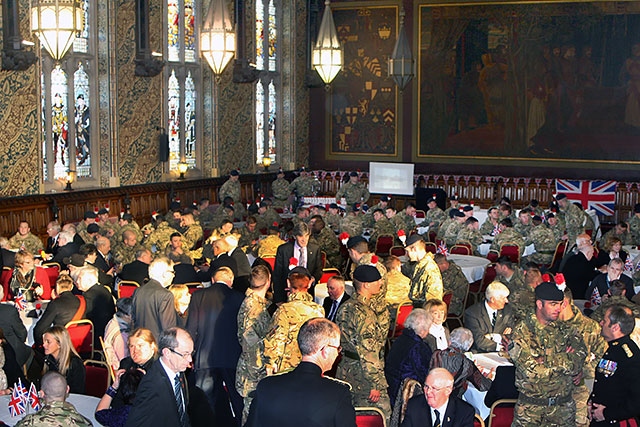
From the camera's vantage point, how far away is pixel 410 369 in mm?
7195

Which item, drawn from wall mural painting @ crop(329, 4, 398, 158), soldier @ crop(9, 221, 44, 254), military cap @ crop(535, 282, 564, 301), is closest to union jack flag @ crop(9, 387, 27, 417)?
military cap @ crop(535, 282, 564, 301)

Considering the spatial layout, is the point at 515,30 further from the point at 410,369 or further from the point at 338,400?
the point at 338,400

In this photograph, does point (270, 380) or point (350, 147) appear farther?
point (350, 147)

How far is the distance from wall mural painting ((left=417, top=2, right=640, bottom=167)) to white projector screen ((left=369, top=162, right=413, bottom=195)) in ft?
5.71

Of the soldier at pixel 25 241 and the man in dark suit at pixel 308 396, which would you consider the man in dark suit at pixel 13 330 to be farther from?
the soldier at pixel 25 241

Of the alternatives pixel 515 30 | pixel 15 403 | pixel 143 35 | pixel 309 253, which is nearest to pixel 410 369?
pixel 15 403

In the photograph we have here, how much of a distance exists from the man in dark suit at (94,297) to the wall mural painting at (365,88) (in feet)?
63.8

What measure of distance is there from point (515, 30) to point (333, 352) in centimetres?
2299

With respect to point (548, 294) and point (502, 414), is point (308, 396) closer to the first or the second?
point (548, 294)

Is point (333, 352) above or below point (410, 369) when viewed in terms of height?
above

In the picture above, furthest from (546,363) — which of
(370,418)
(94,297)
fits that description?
(94,297)

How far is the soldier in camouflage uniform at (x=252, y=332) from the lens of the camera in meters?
7.39

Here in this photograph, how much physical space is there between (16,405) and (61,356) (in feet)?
2.18

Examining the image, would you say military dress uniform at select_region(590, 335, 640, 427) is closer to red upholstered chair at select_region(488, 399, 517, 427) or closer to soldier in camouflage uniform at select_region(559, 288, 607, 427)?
soldier in camouflage uniform at select_region(559, 288, 607, 427)
